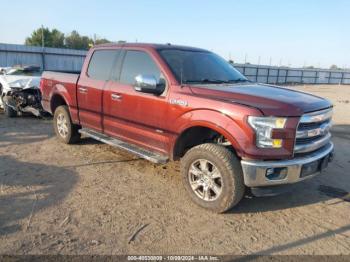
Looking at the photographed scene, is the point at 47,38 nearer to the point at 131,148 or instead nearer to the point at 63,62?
the point at 63,62

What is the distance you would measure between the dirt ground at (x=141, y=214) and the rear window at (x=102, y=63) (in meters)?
1.49

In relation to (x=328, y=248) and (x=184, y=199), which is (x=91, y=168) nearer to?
(x=184, y=199)

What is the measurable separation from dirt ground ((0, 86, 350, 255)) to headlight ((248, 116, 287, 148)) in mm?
954

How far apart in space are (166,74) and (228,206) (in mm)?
1928

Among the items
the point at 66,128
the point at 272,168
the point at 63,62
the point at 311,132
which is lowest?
the point at 66,128

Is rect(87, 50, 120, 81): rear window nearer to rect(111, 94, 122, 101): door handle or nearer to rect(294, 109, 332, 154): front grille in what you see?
rect(111, 94, 122, 101): door handle

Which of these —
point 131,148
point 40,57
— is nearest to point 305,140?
point 131,148

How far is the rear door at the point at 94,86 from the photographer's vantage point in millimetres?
5832

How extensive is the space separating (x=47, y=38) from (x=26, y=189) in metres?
66.2

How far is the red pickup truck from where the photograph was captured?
383cm

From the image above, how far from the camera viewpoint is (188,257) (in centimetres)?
326

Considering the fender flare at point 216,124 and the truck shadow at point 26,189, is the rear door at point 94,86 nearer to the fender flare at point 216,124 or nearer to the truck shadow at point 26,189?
the truck shadow at point 26,189

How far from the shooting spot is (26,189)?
15.4ft

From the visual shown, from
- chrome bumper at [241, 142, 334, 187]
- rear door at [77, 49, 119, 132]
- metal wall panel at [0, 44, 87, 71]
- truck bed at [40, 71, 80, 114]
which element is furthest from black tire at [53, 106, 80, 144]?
metal wall panel at [0, 44, 87, 71]
